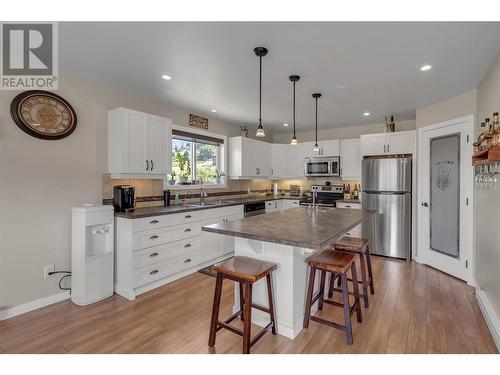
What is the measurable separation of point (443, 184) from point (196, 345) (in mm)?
3836

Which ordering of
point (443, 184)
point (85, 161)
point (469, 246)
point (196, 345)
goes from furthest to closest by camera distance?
point (443, 184) → point (469, 246) → point (85, 161) → point (196, 345)

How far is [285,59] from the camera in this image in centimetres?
239

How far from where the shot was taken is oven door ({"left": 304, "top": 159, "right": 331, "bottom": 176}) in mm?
5211

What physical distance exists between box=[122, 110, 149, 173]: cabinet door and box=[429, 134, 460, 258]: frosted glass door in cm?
414

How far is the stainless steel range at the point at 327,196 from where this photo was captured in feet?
16.5

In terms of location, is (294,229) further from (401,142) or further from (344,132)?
(344,132)

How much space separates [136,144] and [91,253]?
1361 mm

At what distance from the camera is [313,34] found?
1.99 meters

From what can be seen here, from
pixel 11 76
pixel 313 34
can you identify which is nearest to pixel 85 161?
pixel 11 76

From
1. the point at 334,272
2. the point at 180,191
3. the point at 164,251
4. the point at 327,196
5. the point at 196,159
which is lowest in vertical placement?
the point at 164,251

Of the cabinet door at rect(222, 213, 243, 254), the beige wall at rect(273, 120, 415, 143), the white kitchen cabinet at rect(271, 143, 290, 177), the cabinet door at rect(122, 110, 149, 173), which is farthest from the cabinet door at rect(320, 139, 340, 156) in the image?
the cabinet door at rect(122, 110, 149, 173)

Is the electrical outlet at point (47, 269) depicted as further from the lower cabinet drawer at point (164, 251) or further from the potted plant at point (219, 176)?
the potted plant at point (219, 176)

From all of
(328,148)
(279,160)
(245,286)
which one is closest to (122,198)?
(245,286)
